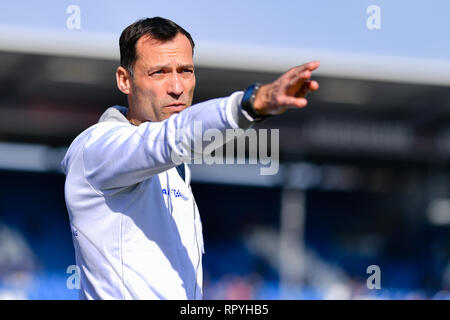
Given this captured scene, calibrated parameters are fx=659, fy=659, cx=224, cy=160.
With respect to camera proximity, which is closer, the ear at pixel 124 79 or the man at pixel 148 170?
the man at pixel 148 170

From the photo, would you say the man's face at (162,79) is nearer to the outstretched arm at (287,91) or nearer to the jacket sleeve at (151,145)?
the jacket sleeve at (151,145)

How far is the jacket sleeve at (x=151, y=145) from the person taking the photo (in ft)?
5.74

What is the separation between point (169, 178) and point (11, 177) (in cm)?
1000

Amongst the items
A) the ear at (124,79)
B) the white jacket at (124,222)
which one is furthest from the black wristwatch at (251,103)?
the ear at (124,79)

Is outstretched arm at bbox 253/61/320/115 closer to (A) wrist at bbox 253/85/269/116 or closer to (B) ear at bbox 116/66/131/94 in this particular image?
(A) wrist at bbox 253/85/269/116

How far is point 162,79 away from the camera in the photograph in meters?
2.34

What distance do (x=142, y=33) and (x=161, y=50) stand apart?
13 cm

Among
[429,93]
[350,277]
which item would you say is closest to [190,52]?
[429,93]

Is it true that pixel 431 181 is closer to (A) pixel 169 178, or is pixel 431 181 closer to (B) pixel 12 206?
(B) pixel 12 206

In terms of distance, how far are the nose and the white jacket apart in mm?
222

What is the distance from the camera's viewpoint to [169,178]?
2.28 m

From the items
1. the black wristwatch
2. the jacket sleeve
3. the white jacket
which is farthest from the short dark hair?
the black wristwatch

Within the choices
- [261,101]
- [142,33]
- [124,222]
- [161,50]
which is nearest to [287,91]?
[261,101]

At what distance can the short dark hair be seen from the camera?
2.37 meters
